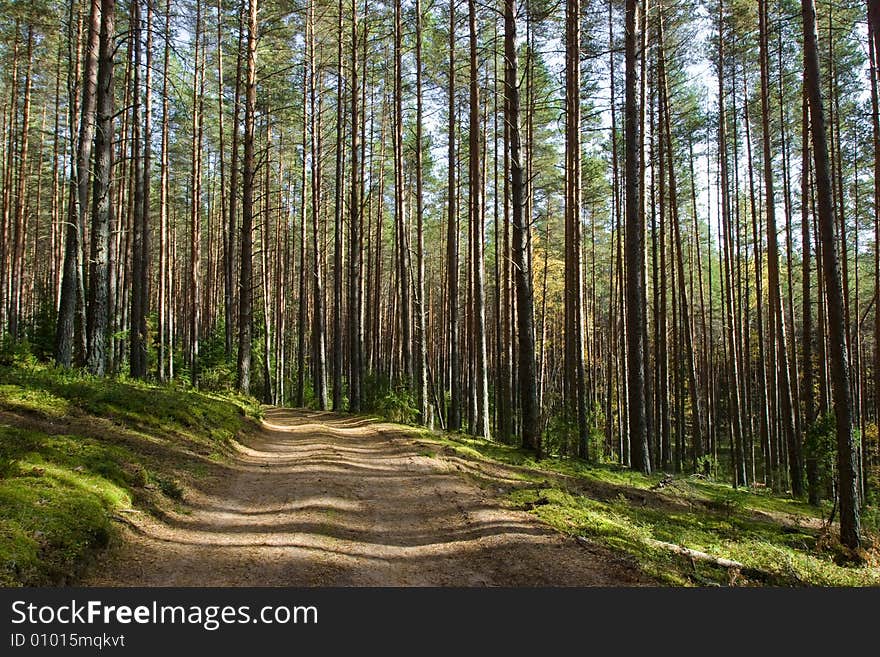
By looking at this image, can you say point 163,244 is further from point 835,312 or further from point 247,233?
point 835,312

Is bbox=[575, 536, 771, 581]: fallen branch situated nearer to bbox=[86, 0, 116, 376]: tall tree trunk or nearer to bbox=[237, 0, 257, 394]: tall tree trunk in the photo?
bbox=[86, 0, 116, 376]: tall tree trunk

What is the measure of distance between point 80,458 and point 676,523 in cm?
746

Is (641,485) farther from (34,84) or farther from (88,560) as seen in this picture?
(34,84)

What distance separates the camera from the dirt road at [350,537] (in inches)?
169

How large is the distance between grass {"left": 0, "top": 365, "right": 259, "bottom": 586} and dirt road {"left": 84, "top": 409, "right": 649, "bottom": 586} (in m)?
0.32

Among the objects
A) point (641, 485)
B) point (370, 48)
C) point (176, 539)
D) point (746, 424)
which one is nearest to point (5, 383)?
point (176, 539)

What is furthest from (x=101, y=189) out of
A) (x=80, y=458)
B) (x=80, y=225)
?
(x=80, y=458)

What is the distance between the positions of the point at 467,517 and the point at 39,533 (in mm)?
3960

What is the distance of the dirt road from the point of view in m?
4.29

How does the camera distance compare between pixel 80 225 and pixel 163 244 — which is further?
pixel 163 244

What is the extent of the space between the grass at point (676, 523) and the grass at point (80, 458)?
4.31 meters

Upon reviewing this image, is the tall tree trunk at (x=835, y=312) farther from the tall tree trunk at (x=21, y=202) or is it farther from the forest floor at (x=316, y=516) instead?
the tall tree trunk at (x=21, y=202)

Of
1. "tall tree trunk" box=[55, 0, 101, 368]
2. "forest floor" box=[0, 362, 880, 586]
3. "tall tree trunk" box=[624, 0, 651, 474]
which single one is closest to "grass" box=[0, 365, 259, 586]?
"forest floor" box=[0, 362, 880, 586]

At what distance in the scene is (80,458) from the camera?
5.66 metres
